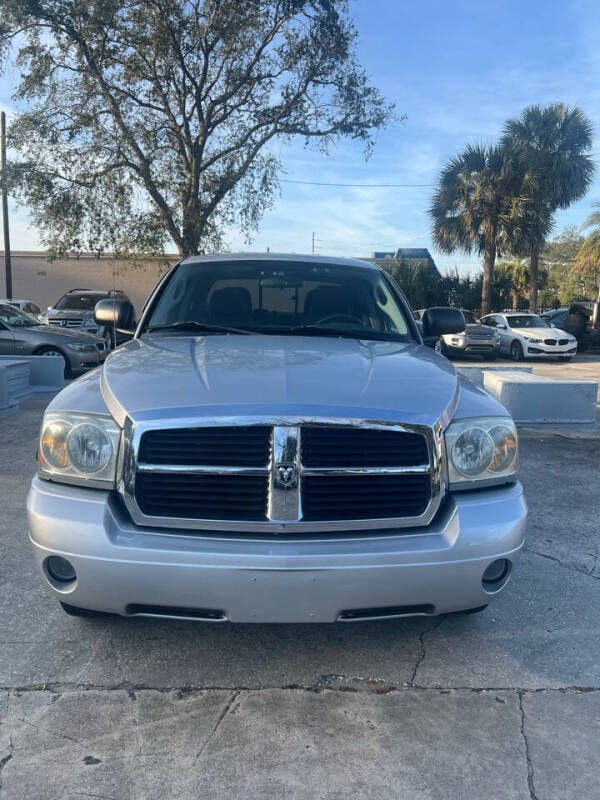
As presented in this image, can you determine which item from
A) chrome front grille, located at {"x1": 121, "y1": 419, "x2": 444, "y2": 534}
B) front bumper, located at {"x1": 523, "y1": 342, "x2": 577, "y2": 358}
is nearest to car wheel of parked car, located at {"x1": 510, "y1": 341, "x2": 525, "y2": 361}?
front bumper, located at {"x1": 523, "y1": 342, "x2": 577, "y2": 358}

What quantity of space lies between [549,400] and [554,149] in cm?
1945

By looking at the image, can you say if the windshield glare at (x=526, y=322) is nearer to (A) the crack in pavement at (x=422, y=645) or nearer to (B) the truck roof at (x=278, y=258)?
(B) the truck roof at (x=278, y=258)

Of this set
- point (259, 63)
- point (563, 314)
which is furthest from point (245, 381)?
point (563, 314)

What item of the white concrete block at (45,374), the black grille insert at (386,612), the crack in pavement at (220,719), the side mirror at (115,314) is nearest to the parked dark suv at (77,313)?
the white concrete block at (45,374)

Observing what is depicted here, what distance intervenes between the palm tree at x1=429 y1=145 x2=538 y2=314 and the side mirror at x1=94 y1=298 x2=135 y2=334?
21814 millimetres

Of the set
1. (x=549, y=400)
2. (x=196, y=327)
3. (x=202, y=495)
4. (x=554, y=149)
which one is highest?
(x=554, y=149)

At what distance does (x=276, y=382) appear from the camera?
2598 mm

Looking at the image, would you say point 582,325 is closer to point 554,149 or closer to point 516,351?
point 516,351

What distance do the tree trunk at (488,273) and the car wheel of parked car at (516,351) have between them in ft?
20.7

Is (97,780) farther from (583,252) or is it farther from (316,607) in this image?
(583,252)

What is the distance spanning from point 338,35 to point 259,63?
8.01ft

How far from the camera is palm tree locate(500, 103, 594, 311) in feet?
78.3

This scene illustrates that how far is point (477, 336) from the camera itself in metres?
19.0

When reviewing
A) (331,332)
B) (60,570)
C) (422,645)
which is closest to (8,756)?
(60,570)
